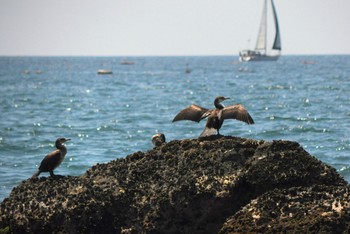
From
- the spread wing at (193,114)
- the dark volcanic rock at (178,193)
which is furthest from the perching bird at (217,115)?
the dark volcanic rock at (178,193)

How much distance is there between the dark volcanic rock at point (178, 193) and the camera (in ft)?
A: 31.4

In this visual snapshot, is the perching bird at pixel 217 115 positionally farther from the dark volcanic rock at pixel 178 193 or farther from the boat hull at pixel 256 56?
the boat hull at pixel 256 56

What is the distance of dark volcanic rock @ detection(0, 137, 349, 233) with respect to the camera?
31.4 feet

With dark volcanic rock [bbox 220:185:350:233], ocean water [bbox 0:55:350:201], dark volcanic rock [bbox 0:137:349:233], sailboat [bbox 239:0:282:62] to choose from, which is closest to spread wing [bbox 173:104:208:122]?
dark volcanic rock [bbox 0:137:349:233]

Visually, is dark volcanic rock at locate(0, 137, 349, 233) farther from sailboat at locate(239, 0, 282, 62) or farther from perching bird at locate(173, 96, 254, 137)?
sailboat at locate(239, 0, 282, 62)

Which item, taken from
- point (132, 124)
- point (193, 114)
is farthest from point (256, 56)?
point (193, 114)

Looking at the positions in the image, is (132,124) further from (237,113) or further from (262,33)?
(262,33)

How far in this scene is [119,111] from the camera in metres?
48.1

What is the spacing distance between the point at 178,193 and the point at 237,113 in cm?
285

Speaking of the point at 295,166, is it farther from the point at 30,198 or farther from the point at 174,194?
the point at 30,198

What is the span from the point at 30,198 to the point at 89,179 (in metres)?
0.83

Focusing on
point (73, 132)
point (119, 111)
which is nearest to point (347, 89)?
point (119, 111)

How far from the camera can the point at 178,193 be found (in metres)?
9.66

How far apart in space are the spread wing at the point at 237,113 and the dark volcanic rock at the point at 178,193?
1632 mm
